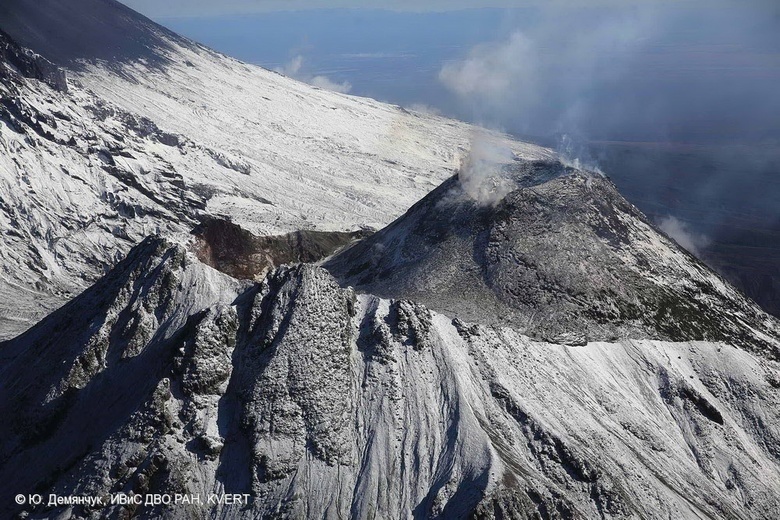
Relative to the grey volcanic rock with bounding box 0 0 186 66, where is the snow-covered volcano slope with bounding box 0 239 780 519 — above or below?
below

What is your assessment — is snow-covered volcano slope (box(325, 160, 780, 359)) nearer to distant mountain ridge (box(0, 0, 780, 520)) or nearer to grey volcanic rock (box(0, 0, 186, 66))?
distant mountain ridge (box(0, 0, 780, 520))

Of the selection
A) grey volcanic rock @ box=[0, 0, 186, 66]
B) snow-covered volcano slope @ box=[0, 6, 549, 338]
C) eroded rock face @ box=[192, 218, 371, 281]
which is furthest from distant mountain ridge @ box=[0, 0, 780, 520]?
grey volcanic rock @ box=[0, 0, 186, 66]

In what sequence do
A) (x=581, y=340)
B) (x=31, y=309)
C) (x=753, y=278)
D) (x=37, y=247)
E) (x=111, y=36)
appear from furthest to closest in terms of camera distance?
(x=111, y=36) → (x=753, y=278) → (x=37, y=247) → (x=31, y=309) → (x=581, y=340)

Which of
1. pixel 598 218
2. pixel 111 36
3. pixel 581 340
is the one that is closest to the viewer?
pixel 581 340

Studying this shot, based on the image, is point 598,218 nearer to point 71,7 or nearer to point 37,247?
point 37,247

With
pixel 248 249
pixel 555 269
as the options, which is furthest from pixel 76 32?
pixel 555 269

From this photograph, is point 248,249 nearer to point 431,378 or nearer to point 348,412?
point 431,378

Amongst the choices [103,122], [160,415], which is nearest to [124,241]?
[103,122]
